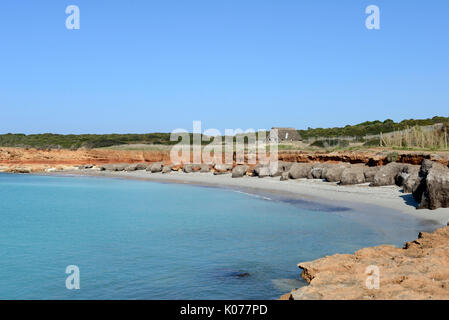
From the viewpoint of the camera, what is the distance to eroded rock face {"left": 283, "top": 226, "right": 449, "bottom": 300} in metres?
4.78

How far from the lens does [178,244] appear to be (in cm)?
1055

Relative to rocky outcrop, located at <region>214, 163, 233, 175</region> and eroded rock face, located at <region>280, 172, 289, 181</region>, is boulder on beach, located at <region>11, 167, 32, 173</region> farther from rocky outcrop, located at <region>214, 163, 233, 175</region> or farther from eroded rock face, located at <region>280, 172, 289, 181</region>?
eroded rock face, located at <region>280, 172, 289, 181</region>

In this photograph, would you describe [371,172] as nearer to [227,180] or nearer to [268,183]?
[268,183]

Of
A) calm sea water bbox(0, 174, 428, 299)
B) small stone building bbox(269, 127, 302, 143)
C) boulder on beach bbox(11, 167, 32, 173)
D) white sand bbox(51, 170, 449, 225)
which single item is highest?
small stone building bbox(269, 127, 302, 143)

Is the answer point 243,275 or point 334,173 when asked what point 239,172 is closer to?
point 334,173

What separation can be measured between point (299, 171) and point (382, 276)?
824 inches

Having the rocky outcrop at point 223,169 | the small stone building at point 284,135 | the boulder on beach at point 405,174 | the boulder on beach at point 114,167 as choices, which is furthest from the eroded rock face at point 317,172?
the small stone building at point 284,135

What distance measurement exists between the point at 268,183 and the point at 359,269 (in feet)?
66.0

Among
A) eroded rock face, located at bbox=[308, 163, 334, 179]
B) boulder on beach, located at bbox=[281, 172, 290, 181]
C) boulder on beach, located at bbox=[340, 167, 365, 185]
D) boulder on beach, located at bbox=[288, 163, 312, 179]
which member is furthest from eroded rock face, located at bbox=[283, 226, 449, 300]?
boulder on beach, located at bbox=[281, 172, 290, 181]

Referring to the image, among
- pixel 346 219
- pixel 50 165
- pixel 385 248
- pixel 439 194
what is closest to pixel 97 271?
pixel 385 248

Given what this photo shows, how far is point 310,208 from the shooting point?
1589 cm

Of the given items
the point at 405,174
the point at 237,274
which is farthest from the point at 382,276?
the point at 405,174

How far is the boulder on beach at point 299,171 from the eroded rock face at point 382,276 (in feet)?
61.0

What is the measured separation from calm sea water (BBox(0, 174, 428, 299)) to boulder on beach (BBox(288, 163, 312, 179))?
739cm
